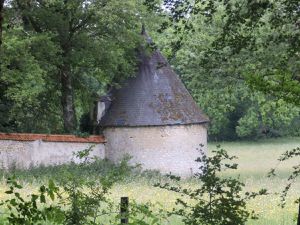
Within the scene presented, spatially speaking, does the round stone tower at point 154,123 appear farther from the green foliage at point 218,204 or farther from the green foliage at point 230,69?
the green foliage at point 218,204

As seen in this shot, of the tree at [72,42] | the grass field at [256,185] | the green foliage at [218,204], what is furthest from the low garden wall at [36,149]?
the green foliage at [218,204]

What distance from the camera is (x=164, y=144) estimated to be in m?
25.5

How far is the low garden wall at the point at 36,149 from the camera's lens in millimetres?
21188

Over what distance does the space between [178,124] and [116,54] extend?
4583 millimetres

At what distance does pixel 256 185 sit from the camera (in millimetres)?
17828

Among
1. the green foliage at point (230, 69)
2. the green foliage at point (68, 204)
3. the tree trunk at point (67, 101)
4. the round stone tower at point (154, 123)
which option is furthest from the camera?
the round stone tower at point (154, 123)

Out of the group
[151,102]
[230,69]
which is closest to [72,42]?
[151,102]

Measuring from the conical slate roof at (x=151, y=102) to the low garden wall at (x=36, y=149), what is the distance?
3052mm

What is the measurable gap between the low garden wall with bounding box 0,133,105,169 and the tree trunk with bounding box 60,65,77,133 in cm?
160

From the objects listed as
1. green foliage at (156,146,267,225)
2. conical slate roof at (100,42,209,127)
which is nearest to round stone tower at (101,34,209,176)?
conical slate roof at (100,42,209,127)

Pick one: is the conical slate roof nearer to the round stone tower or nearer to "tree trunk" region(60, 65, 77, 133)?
the round stone tower

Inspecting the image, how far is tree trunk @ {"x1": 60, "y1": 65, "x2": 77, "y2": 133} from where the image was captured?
24.2 meters

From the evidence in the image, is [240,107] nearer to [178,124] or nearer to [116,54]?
[178,124]

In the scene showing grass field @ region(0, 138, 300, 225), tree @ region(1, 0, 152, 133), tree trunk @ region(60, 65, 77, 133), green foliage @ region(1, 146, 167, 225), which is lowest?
grass field @ region(0, 138, 300, 225)
